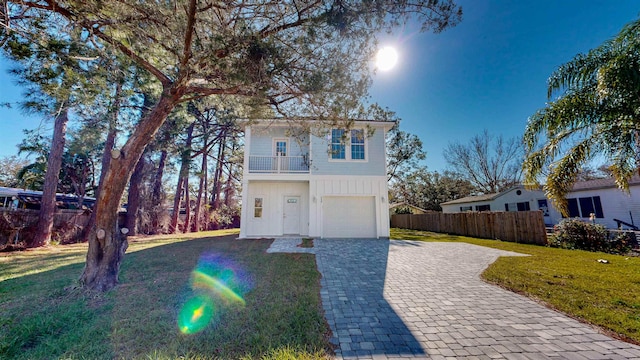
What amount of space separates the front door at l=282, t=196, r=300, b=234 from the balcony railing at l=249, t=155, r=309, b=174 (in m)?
1.44

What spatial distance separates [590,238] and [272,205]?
12836mm

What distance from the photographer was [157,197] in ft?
54.0

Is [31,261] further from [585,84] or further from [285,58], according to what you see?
[585,84]

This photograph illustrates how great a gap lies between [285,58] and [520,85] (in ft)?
44.3

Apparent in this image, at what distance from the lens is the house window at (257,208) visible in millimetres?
12148

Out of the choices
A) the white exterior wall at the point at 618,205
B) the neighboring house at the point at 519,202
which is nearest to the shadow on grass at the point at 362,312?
the white exterior wall at the point at 618,205

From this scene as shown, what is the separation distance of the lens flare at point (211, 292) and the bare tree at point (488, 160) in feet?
92.3

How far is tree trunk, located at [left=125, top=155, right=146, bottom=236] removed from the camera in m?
14.4

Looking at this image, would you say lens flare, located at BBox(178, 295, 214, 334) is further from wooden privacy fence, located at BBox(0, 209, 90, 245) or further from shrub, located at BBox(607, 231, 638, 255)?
shrub, located at BBox(607, 231, 638, 255)

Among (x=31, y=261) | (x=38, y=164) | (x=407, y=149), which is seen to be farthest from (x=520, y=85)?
(x=38, y=164)

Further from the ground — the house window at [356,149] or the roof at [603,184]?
the house window at [356,149]

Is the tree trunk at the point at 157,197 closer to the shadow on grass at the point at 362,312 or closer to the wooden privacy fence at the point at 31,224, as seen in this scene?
the wooden privacy fence at the point at 31,224

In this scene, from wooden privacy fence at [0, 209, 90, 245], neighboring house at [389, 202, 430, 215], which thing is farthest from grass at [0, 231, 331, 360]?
neighboring house at [389, 202, 430, 215]

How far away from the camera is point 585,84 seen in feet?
21.3
